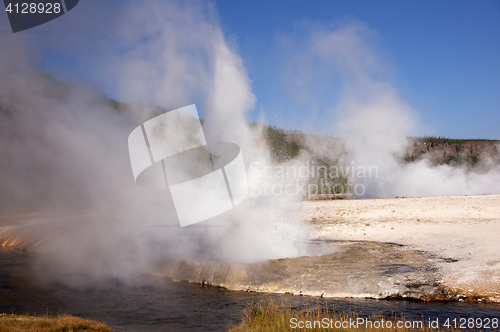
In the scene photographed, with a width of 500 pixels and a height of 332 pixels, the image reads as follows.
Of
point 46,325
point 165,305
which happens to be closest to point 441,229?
point 165,305

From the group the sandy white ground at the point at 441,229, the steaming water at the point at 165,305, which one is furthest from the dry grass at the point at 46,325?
the sandy white ground at the point at 441,229

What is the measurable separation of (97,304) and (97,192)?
14011 mm

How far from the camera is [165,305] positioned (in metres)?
7.71

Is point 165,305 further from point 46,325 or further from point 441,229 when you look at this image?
point 441,229

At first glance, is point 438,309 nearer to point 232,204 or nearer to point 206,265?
point 206,265

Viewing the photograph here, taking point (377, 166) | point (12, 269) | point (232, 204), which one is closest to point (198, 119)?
point (232, 204)

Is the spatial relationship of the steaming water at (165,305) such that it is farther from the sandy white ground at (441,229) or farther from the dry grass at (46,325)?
the sandy white ground at (441,229)

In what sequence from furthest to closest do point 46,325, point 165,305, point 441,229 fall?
point 441,229
point 165,305
point 46,325

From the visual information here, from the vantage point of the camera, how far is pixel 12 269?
11.8 m

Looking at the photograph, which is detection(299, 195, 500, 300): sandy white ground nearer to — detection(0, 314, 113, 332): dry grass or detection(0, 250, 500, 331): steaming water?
detection(0, 250, 500, 331): steaming water

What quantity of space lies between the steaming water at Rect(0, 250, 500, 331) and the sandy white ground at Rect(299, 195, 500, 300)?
4.56 ft

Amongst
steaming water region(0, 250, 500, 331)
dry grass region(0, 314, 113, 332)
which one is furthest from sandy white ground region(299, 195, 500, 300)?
dry grass region(0, 314, 113, 332)

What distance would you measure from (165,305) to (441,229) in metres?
13.4

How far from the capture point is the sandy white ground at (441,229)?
27.1ft
